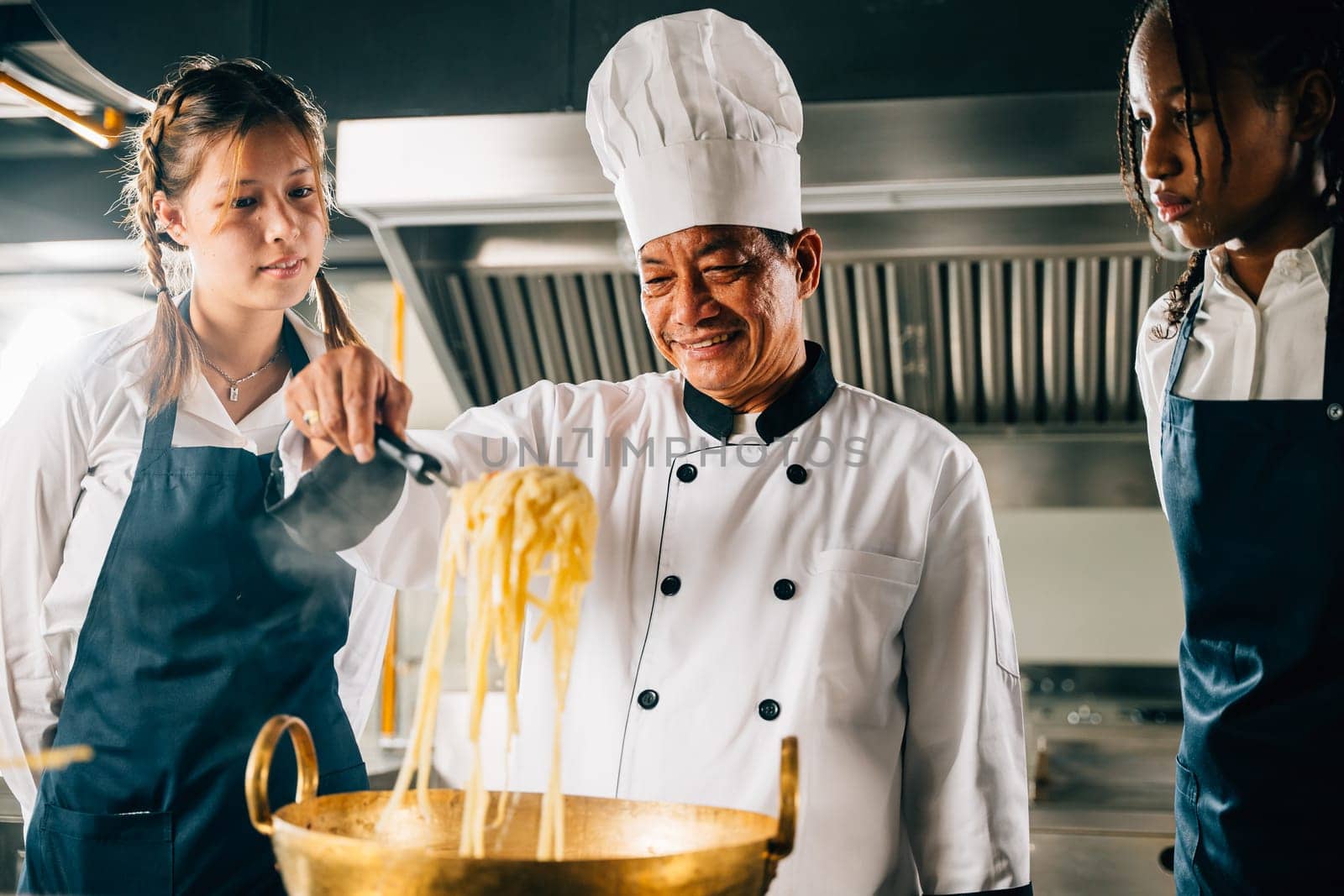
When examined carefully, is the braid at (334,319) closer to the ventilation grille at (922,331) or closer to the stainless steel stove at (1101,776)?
the ventilation grille at (922,331)

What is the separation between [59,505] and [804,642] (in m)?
1.09

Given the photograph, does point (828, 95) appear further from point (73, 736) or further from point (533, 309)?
point (73, 736)

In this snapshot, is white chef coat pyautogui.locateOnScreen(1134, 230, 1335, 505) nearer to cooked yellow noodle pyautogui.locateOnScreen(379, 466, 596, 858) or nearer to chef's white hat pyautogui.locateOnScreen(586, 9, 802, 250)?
chef's white hat pyautogui.locateOnScreen(586, 9, 802, 250)

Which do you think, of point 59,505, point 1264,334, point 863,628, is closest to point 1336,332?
point 1264,334

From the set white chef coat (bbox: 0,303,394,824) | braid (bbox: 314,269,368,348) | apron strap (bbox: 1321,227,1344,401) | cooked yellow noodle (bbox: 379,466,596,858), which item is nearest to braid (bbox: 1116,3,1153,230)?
apron strap (bbox: 1321,227,1344,401)

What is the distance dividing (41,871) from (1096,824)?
2.19m

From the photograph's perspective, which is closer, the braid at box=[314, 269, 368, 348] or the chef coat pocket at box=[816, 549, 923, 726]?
the chef coat pocket at box=[816, 549, 923, 726]

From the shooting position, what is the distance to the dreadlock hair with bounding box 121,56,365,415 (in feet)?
5.96

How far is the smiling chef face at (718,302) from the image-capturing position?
1686mm

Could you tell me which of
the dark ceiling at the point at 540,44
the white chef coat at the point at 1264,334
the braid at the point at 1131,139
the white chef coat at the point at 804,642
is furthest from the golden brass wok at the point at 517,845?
the dark ceiling at the point at 540,44

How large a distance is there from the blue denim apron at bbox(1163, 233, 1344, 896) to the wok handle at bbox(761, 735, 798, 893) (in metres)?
0.81

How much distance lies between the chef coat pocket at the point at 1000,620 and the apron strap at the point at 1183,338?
35 centimetres

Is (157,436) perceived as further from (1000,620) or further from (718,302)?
(1000,620)

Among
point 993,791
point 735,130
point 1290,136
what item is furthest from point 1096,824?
point 735,130
